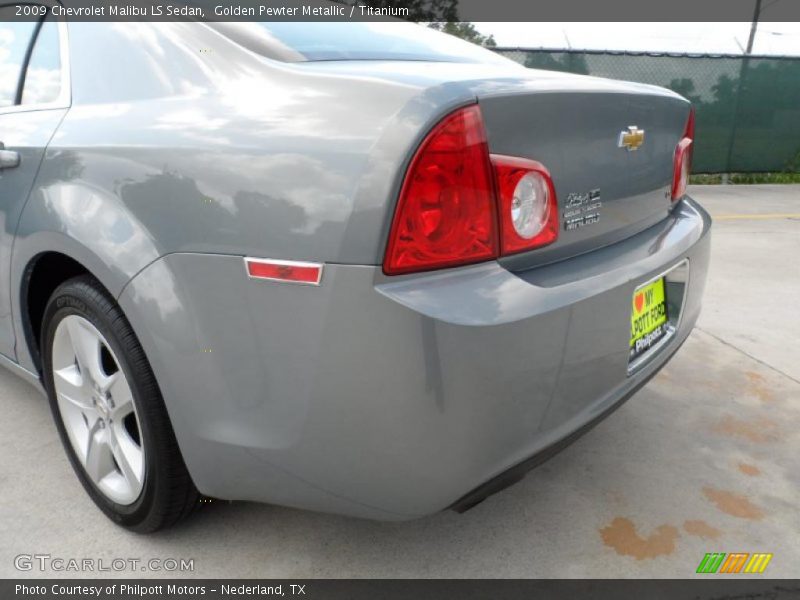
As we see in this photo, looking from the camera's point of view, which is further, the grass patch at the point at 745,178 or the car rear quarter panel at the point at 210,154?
the grass patch at the point at 745,178

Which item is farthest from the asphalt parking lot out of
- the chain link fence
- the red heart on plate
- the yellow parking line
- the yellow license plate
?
the chain link fence

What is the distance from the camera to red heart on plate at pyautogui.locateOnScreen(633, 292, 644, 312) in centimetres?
167

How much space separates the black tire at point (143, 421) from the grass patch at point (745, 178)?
961 centimetres

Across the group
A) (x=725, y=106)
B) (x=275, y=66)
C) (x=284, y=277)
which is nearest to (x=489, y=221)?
(x=284, y=277)

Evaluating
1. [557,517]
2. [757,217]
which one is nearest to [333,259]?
[557,517]

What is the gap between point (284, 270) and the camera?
132 centimetres

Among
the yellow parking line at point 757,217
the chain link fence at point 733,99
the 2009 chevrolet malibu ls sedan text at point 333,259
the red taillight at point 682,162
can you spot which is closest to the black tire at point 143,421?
the 2009 chevrolet malibu ls sedan text at point 333,259

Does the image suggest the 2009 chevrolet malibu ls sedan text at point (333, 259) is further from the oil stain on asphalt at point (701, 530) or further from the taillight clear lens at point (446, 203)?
the oil stain on asphalt at point (701, 530)

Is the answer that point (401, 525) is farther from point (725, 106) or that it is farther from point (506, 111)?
point (725, 106)

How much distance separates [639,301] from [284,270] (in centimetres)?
91

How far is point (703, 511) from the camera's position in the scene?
1.98 m

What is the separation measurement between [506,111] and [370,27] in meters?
0.95

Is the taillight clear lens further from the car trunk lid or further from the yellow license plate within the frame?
the yellow license plate

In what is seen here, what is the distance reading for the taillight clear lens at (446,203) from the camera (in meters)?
1.28
